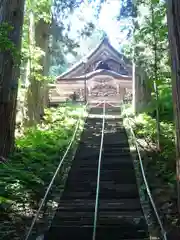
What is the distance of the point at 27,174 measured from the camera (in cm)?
824

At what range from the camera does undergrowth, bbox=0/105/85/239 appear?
6.45 meters

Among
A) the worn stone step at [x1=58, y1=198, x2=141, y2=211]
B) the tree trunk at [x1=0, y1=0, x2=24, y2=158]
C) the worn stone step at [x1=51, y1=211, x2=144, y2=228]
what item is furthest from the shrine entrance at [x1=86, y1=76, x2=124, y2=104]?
the worn stone step at [x1=51, y1=211, x2=144, y2=228]

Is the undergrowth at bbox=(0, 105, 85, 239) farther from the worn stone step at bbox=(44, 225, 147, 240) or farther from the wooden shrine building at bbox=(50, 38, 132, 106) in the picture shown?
the wooden shrine building at bbox=(50, 38, 132, 106)

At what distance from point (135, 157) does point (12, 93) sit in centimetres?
385

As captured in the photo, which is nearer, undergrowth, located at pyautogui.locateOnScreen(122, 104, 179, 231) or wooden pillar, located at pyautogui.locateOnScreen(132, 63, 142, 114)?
undergrowth, located at pyautogui.locateOnScreen(122, 104, 179, 231)

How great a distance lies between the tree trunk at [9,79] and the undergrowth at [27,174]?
0.53 m

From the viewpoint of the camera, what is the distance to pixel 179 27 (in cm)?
438

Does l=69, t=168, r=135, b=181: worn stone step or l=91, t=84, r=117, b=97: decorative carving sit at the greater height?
l=91, t=84, r=117, b=97: decorative carving

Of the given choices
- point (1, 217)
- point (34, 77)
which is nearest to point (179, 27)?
point (1, 217)

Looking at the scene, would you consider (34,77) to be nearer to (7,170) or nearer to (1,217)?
(7,170)

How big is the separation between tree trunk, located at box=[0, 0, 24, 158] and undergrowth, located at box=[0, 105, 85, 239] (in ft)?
1.73

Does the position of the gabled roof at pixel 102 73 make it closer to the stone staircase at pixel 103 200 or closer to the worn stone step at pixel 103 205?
the stone staircase at pixel 103 200

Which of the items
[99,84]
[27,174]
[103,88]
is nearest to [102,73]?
[99,84]

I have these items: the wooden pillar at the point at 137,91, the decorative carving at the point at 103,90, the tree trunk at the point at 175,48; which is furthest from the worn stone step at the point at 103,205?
the decorative carving at the point at 103,90
